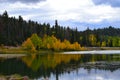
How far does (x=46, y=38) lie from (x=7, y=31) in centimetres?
2282

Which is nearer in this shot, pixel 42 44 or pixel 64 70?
pixel 64 70

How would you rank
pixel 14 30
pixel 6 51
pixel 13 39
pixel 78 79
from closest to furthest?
pixel 78 79
pixel 6 51
pixel 13 39
pixel 14 30

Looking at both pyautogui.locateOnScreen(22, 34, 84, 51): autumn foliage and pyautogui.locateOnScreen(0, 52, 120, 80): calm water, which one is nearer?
pyautogui.locateOnScreen(0, 52, 120, 80): calm water

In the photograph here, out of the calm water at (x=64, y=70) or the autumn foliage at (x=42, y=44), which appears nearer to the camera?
the calm water at (x=64, y=70)

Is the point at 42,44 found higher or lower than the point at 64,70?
lower

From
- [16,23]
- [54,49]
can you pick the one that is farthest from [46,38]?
[16,23]

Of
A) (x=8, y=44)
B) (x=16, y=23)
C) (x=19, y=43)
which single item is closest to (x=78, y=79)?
(x=8, y=44)

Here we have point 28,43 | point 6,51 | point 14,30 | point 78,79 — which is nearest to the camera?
point 78,79

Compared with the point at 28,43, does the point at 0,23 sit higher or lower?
higher

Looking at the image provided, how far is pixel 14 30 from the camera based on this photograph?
184875 millimetres

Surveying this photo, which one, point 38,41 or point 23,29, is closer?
point 38,41

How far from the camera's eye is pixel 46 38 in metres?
183

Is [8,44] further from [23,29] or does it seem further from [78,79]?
[78,79]

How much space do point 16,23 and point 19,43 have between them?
19.1 metres
